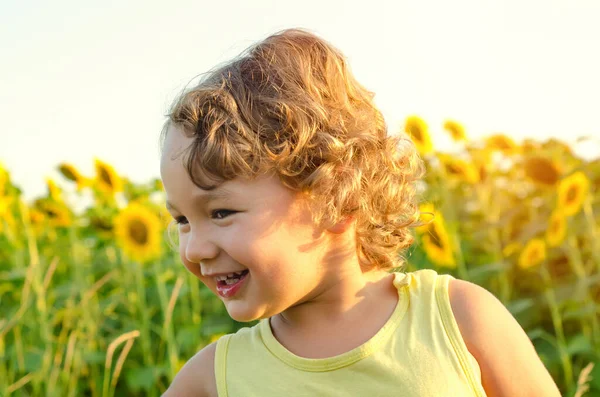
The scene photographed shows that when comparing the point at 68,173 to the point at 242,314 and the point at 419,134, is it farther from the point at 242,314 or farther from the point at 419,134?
the point at 242,314

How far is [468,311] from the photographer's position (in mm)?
1356

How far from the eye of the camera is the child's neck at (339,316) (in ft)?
4.53

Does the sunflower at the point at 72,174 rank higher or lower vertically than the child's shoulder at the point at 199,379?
lower

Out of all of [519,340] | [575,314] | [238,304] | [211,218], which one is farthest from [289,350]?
[575,314]

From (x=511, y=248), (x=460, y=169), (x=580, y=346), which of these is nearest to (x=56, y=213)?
(x=460, y=169)

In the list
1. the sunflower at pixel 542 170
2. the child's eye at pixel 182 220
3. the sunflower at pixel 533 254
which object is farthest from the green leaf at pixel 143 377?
the sunflower at pixel 542 170

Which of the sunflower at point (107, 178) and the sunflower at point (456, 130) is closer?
the sunflower at point (107, 178)

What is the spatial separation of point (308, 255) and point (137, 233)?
175cm

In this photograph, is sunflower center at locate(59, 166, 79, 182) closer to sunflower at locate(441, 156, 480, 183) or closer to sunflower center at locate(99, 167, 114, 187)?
sunflower center at locate(99, 167, 114, 187)

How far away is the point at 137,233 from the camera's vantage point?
9.81 ft

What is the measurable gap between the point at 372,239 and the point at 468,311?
22 cm

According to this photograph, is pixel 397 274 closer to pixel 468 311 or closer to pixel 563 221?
pixel 468 311

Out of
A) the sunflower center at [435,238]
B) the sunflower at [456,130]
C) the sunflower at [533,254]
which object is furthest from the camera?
the sunflower at [456,130]

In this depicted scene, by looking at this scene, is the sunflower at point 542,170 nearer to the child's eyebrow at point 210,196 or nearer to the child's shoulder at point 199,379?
the child's shoulder at point 199,379
